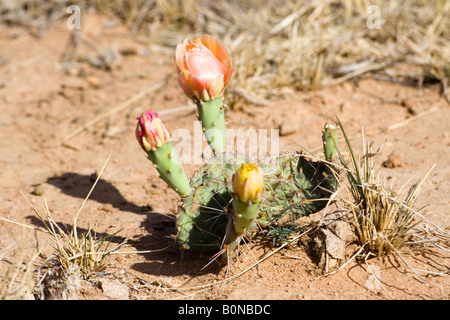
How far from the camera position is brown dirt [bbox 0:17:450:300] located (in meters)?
2.49

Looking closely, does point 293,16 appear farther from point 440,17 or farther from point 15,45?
point 15,45

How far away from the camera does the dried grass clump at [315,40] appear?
4.34 m

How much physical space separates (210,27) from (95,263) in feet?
10.8

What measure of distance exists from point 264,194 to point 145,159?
1.53 metres

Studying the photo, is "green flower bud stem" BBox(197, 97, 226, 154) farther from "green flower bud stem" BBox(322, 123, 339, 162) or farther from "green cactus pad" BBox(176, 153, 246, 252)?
"green flower bud stem" BBox(322, 123, 339, 162)

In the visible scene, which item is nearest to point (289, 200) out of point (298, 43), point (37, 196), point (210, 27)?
point (37, 196)

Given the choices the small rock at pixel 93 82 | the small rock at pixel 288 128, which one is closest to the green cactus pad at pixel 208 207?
the small rock at pixel 288 128

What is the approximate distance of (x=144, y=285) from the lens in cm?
253

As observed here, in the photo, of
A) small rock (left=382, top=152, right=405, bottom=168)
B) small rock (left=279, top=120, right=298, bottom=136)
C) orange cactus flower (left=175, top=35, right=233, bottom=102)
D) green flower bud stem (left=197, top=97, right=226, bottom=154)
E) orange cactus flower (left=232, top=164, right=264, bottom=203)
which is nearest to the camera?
orange cactus flower (left=232, top=164, right=264, bottom=203)

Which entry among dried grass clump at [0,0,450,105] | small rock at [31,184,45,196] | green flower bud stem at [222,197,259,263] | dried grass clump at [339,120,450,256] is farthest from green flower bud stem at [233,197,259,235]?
dried grass clump at [0,0,450,105]

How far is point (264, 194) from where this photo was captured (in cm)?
256

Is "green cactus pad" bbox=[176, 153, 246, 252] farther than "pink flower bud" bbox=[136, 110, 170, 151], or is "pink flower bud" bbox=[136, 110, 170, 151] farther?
"green cactus pad" bbox=[176, 153, 246, 252]

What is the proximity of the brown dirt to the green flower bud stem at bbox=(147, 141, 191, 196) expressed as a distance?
16.1 inches

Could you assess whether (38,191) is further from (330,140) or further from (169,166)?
(330,140)
